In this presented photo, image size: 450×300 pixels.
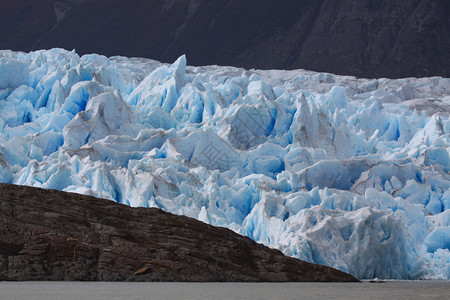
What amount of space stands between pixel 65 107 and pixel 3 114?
5.94ft

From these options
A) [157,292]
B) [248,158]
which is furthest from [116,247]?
[248,158]

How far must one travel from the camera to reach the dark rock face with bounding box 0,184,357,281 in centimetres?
974

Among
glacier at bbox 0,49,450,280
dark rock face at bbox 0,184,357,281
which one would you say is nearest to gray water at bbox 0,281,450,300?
dark rock face at bbox 0,184,357,281

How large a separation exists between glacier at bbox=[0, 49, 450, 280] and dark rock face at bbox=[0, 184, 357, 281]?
11.8 ft

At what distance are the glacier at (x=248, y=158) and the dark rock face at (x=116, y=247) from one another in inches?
141

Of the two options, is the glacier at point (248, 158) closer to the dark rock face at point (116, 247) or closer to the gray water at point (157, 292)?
the dark rock face at point (116, 247)

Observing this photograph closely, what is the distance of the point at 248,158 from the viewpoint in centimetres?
2009

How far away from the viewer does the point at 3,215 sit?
10.2 m

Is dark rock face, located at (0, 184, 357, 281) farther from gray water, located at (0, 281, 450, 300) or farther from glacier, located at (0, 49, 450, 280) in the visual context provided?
glacier, located at (0, 49, 450, 280)

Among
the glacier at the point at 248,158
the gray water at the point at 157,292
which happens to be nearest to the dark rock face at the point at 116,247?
the gray water at the point at 157,292

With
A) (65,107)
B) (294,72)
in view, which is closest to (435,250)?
(65,107)

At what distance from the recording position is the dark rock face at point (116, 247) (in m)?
9.74

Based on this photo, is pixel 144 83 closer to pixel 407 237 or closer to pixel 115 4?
pixel 407 237

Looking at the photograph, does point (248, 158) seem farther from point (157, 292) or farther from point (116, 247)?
point (157, 292)
